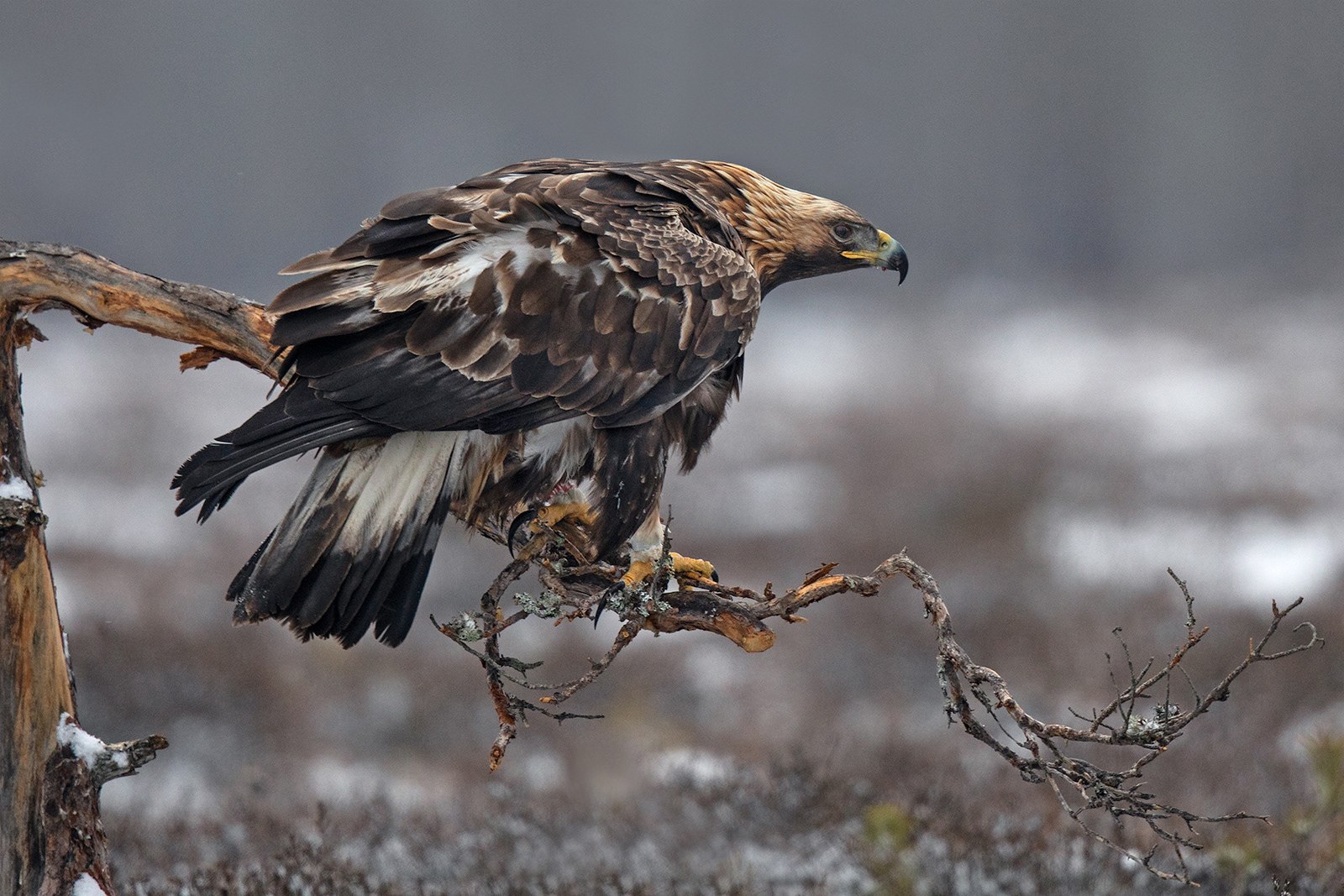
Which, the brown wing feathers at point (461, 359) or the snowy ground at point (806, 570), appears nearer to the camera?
the brown wing feathers at point (461, 359)

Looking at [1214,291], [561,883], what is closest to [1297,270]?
[1214,291]

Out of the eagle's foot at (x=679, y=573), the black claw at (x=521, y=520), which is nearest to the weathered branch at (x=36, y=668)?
the black claw at (x=521, y=520)

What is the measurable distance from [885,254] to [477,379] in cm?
197

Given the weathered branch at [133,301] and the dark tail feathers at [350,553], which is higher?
A: the weathered branch at [133,301]

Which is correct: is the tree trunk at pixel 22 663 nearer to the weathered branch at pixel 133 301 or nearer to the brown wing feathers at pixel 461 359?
the weathered branch at pixel 133 301

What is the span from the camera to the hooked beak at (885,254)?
5160 mm

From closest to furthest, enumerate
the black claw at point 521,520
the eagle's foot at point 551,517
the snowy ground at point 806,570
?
1. the eagle's foot at point 551,517
2. the black claw at point 521,520
3. the snowy ground at point 806,570

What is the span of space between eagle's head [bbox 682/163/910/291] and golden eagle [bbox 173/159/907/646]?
49 centimetres

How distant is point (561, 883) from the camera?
→ 6289mm

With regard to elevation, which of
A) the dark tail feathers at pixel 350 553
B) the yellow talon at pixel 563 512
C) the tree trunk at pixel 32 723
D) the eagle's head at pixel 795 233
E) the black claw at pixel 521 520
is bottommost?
the tree trunk at pixel 32 723

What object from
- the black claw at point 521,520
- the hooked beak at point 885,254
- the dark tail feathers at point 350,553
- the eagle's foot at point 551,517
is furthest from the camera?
the hooked beak at point 885,254

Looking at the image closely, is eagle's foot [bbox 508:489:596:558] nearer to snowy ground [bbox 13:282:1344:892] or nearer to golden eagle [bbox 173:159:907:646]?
golden eagle [bbox 173:159:907:646]

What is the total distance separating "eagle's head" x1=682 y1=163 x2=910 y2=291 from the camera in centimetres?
496

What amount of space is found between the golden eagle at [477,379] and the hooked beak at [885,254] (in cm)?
86
